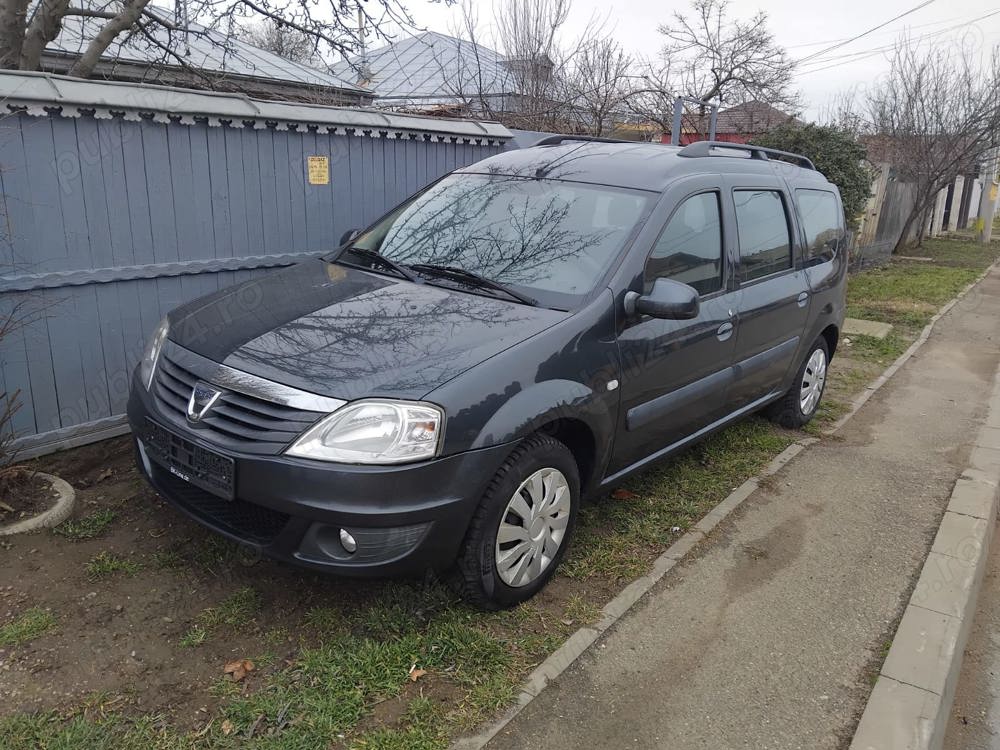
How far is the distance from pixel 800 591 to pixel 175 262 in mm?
3996

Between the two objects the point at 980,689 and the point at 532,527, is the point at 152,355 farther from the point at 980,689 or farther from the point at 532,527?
the point at 980,689

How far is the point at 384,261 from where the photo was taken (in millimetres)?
3957

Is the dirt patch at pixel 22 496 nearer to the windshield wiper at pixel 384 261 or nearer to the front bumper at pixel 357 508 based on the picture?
the front bumper at pixel 357 508

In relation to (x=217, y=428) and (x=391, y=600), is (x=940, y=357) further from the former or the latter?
(x=217, y=428)

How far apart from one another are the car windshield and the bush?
942 centimetres

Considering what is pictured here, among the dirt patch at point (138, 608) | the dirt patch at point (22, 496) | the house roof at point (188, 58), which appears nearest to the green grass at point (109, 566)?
the dirt patch at point (138, 608)

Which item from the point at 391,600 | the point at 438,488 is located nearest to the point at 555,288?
the point at 438,488

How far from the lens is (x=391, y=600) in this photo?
3.22 meters

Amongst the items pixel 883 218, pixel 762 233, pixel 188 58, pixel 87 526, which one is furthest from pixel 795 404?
pixel 883 218

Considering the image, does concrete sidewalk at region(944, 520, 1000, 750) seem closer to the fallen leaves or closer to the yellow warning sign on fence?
the fallen leaves

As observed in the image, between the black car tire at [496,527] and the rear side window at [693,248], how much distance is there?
38.6 inches

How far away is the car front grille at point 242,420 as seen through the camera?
277 centimetres

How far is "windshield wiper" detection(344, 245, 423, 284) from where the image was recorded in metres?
3.75

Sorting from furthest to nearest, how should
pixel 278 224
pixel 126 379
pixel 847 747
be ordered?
1. pixel 278 224
2. pixel 126 379
3. pixel 847 747
